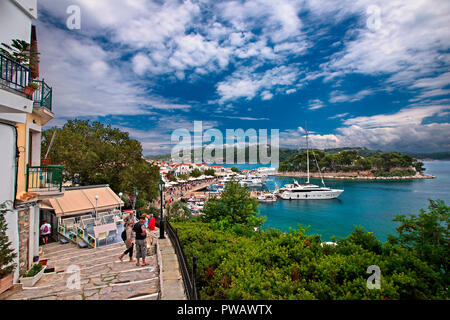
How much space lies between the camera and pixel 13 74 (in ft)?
17.3

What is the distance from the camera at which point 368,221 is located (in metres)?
38.0

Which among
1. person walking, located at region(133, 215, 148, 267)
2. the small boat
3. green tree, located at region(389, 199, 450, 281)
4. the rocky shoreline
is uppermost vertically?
green tree, located at region(389, 199, 450, 281)

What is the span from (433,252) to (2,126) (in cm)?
1036

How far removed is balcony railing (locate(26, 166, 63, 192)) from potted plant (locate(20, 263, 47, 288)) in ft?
7.76

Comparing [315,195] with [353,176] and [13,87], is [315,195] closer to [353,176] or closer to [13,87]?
[13,87]

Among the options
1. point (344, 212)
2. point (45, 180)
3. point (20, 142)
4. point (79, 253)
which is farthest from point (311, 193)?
point (20, 142)

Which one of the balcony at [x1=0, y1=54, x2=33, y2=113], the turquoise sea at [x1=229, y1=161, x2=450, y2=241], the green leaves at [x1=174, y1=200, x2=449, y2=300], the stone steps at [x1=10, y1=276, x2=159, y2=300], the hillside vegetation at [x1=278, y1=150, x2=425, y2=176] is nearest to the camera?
the green leaves at [x1=174, y1=200, x2=449, y2=300]

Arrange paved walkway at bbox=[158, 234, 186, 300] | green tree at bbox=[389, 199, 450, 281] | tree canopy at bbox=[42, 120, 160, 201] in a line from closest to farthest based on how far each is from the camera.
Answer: green tree at bbox=[389, 199, 450, 281] → paved walkway at bbox=[158, 234, 186, 300] → tree canopy at bbox=[42, 120, 160, 201]

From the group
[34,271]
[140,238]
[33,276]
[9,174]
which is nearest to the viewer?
[9,174]

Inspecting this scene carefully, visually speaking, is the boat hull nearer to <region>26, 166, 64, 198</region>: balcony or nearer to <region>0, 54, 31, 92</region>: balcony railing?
<region>26, 166, 64, 198</region>: balcony

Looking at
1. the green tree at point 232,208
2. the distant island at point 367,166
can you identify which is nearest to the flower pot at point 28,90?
the green tree at point 232,208

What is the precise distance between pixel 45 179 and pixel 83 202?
5.75 meters

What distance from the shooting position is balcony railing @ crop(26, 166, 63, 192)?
273 inches

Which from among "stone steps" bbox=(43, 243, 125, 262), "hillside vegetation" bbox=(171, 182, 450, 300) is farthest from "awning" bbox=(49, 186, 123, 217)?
"hillside vegetation" bbox=(171, 182, 450, 300)
